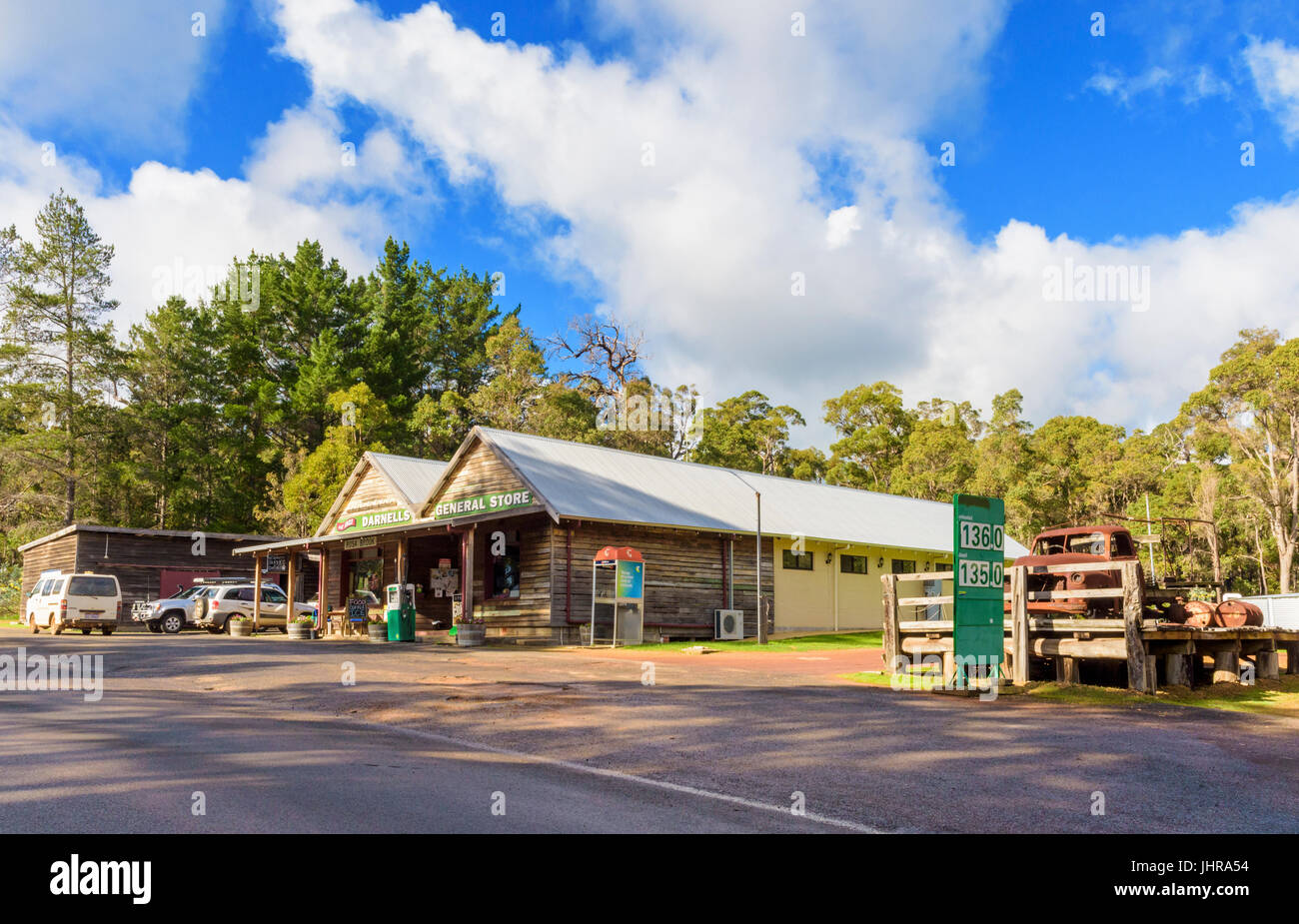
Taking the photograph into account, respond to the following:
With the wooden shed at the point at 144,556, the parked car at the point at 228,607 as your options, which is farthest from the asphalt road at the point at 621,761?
the wooden shed at the point at 144,556

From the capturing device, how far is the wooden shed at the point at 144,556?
38000 mm

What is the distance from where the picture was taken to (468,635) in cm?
2467

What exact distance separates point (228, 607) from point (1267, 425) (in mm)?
52365

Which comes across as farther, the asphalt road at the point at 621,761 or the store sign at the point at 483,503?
the store sign at the point at 483,503

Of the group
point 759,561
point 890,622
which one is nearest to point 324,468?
point 759,561

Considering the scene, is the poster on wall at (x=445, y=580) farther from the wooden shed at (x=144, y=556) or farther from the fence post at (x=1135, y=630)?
the fence post at (x=1135, y=630)

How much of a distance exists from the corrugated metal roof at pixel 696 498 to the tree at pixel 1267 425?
2058 centimetres

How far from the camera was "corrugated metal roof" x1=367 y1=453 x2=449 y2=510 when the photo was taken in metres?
33.0

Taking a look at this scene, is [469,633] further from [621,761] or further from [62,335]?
[62,335]

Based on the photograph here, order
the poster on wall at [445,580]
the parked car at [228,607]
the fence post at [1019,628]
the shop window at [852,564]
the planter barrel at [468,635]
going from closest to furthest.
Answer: the fence post at [1019,628]
the planter barrel at [468,635]
the parked car at [228,607]
the poster on wall at [445,580]
the shop window at [852,564]

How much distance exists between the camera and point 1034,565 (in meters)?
14.8
